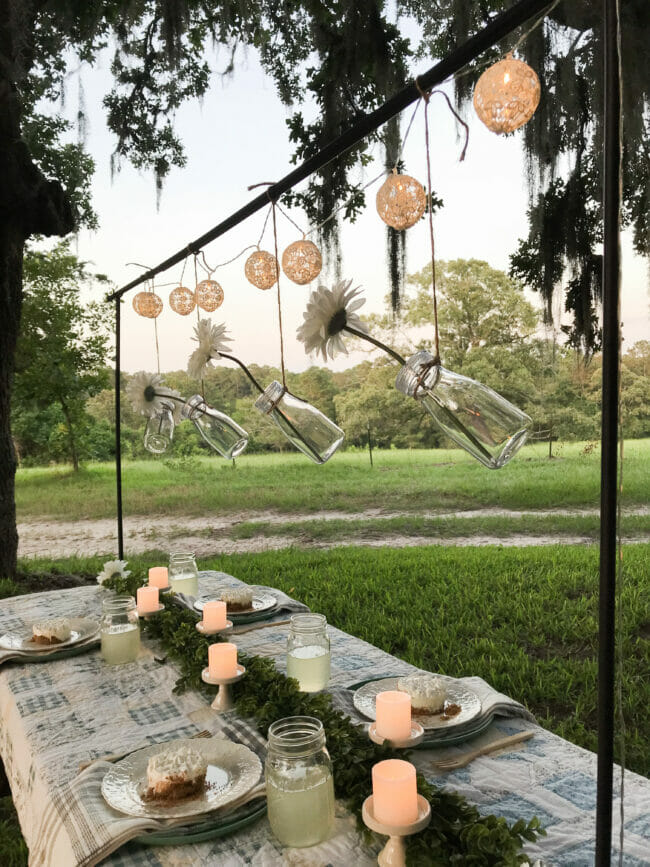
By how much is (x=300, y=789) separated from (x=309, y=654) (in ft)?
1.42

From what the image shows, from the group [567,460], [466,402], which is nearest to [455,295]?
[567,460]

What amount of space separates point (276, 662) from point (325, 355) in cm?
68

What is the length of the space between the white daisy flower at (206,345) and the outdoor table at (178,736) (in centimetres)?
69

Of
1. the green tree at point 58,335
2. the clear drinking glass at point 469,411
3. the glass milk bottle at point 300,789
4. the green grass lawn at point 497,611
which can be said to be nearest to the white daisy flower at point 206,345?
the clear drinking glass at point 469,411

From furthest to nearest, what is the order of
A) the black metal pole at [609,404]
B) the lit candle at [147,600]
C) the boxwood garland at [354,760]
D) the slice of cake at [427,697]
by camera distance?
the lit candle at [147,600] → the slice of cake at [427,697] → the boxwood garland at [354,760] → the black metal pole at [609,404]

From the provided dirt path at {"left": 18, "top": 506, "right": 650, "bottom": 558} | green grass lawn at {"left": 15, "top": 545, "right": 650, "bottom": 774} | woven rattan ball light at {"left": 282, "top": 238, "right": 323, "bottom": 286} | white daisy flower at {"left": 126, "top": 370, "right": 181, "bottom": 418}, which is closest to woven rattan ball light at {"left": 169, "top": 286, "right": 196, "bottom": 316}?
white daisy flower at {"left": 126, "top": 370, "right": 181, "bottom": 418}

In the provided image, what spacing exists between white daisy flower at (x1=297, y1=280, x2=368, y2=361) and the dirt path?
549 cm

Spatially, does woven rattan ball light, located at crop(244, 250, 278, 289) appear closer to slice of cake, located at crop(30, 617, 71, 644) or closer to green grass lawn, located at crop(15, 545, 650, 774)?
slice of cake, located at crop(30, 617, 71, 644)

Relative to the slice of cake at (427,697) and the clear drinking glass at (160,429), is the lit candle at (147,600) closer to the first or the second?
the clear drinking glass at (160,429)

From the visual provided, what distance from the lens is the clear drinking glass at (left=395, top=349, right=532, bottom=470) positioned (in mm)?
814

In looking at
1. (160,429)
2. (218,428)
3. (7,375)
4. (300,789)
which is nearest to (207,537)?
(7,375)

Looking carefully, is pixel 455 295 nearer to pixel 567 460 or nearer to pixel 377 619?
pixel 567 460

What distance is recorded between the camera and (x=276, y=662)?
1.38m

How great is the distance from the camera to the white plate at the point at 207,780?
2.68 feet
